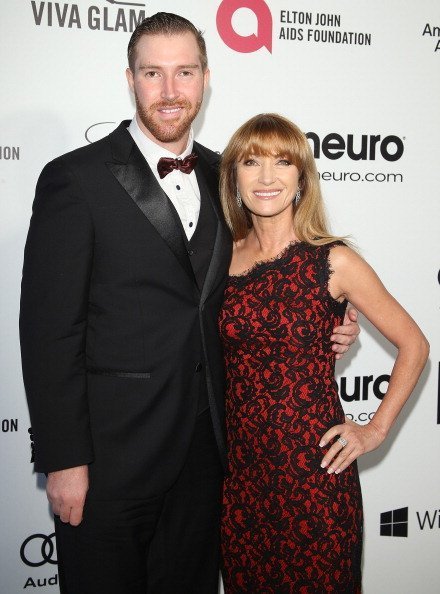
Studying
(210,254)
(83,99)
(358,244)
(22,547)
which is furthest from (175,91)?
(22,547)

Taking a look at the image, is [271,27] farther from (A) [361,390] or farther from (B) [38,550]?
(B) [38,550]

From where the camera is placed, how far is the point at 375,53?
2.85m

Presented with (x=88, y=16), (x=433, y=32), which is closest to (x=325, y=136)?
(x=433, y=32)

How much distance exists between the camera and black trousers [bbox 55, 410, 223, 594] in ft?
5.85

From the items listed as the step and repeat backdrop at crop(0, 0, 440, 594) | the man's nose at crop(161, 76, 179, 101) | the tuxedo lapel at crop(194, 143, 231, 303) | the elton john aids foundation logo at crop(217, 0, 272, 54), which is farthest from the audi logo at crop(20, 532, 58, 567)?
the elton john aids foundation logo at crop(217, 0, 272, 54)

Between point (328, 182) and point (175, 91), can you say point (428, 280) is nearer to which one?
point (328, 182)

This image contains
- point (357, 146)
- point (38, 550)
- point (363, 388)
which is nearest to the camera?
point (38, 550)

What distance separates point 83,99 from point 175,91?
0.86 m

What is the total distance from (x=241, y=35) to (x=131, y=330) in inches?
62.5

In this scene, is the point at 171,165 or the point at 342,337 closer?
the point at 171,165

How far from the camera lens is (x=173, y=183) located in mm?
1883

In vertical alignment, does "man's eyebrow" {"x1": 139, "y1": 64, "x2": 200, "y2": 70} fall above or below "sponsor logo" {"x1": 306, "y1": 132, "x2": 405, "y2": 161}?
above

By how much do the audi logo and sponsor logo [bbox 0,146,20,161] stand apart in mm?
1637

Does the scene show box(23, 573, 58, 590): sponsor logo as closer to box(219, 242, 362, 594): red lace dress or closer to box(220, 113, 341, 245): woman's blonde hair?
box(219, 242, 362, 594): red lace dress
